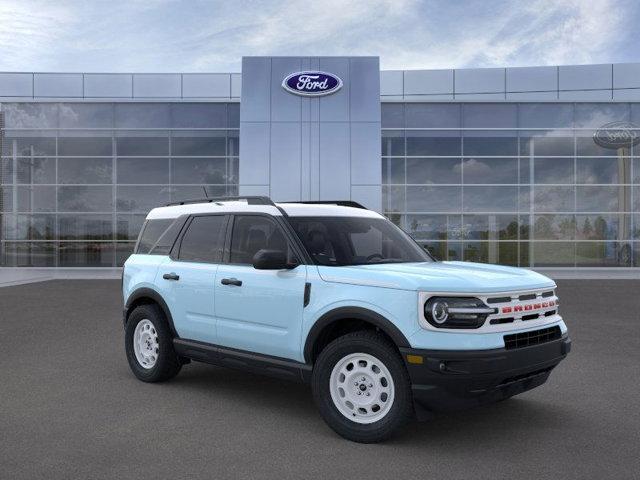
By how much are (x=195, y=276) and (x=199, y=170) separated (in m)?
23.7

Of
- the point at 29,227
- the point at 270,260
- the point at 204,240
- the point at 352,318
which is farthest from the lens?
the point at 29,227

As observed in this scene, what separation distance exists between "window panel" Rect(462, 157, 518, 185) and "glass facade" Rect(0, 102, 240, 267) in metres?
10.5

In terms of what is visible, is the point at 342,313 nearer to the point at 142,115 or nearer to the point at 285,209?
the point at 285,209

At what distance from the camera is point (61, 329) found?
35.5 feet

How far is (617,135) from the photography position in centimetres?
2908

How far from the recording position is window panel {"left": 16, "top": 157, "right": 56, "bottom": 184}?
1171 inches

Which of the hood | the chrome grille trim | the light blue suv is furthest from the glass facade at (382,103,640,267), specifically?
the chrome grille trim

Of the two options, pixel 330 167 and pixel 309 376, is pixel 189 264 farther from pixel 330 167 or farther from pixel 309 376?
pixel 330 167

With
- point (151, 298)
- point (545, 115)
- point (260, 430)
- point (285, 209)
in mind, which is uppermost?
point (545, 115)

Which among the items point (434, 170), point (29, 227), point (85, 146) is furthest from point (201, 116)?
point (434, 170)

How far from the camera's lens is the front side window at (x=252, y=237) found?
5828 millimetres

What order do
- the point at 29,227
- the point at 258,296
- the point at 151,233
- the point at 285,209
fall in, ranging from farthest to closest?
the point at 29,227, the point at 151,233, the point at 285,209, the point at 258,296

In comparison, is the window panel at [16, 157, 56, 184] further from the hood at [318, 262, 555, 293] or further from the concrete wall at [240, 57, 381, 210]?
the hood at [318, 262, 555, 293]

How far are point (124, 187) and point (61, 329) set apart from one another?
64.1ft
